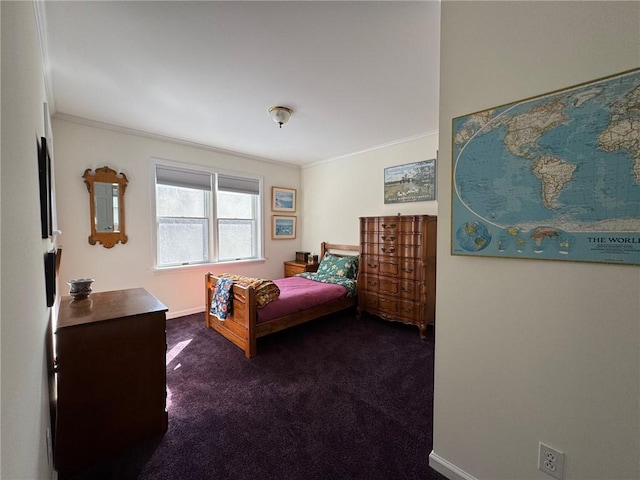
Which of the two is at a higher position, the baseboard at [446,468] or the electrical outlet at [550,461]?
the electrical outlet at [550,461]

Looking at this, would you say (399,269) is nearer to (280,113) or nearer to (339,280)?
(339,280)

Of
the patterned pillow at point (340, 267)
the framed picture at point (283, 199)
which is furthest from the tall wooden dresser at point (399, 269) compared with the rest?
the framed picture at point (283, 199)

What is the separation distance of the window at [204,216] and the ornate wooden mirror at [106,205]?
1.39 ft

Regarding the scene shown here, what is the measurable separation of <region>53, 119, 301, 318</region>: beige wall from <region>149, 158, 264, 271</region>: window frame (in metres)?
0.05

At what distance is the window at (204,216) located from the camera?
12.8 feet

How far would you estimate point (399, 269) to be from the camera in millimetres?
3488

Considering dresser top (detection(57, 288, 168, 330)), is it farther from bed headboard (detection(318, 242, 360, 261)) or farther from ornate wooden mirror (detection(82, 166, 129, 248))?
bed headboard (detection(318, 242, 360, 261))

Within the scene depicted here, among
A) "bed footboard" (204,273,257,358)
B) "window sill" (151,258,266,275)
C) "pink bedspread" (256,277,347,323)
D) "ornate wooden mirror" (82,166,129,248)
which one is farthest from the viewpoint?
"window sill" (151,258,266,275)

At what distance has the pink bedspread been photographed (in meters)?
3.00

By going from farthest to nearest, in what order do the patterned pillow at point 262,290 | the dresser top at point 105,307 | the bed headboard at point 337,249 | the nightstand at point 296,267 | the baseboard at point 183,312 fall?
the nightstand at point 296,267
the bed headboard at point 337,249
the baseboard at point 183,312
the patterned pillow at point 262,290
the dresser top at point 105,307

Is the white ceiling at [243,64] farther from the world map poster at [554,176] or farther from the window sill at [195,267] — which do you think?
the window sill at [195,267]

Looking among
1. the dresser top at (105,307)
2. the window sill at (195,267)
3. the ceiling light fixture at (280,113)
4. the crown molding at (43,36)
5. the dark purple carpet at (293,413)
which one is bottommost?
the dark purple carpet at (293,413)

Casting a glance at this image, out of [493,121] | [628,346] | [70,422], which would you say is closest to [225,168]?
[70,422]

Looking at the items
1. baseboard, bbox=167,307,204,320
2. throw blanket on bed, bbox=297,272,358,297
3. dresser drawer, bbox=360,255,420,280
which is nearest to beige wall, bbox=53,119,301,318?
baseboard, bbox=167,307,204,320
